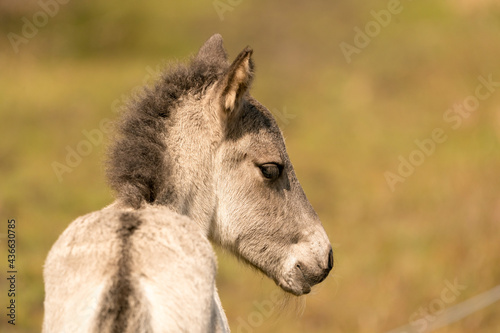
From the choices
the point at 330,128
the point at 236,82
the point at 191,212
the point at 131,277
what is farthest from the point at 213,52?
the point at 330,128

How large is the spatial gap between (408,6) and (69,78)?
468 inches

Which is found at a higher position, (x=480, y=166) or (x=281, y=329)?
(x=480, y=166)

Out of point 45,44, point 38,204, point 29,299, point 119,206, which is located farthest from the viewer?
point 45,44

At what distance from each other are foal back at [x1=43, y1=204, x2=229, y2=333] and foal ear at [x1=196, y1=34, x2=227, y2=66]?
1524 millimetres

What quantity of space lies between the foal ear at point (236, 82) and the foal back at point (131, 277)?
1.05 metres

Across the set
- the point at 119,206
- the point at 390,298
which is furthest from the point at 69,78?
the point at 119,206

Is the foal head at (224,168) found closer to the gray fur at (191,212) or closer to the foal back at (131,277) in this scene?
the gray fur at (191,212)

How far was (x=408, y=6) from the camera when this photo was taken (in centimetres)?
2291

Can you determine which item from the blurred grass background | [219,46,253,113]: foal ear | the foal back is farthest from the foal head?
the blurred grass background

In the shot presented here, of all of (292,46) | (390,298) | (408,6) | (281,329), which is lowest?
(281,329)

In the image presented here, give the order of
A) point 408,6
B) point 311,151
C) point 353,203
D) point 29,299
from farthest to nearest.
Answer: point 408,6 < point 311,151 < point 353,203 < point 29,299

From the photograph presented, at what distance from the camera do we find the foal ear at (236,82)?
400 centimetres

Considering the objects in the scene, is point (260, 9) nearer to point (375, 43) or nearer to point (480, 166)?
point (375, 43)

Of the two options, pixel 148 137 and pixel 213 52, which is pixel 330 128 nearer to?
pixel 213 52
